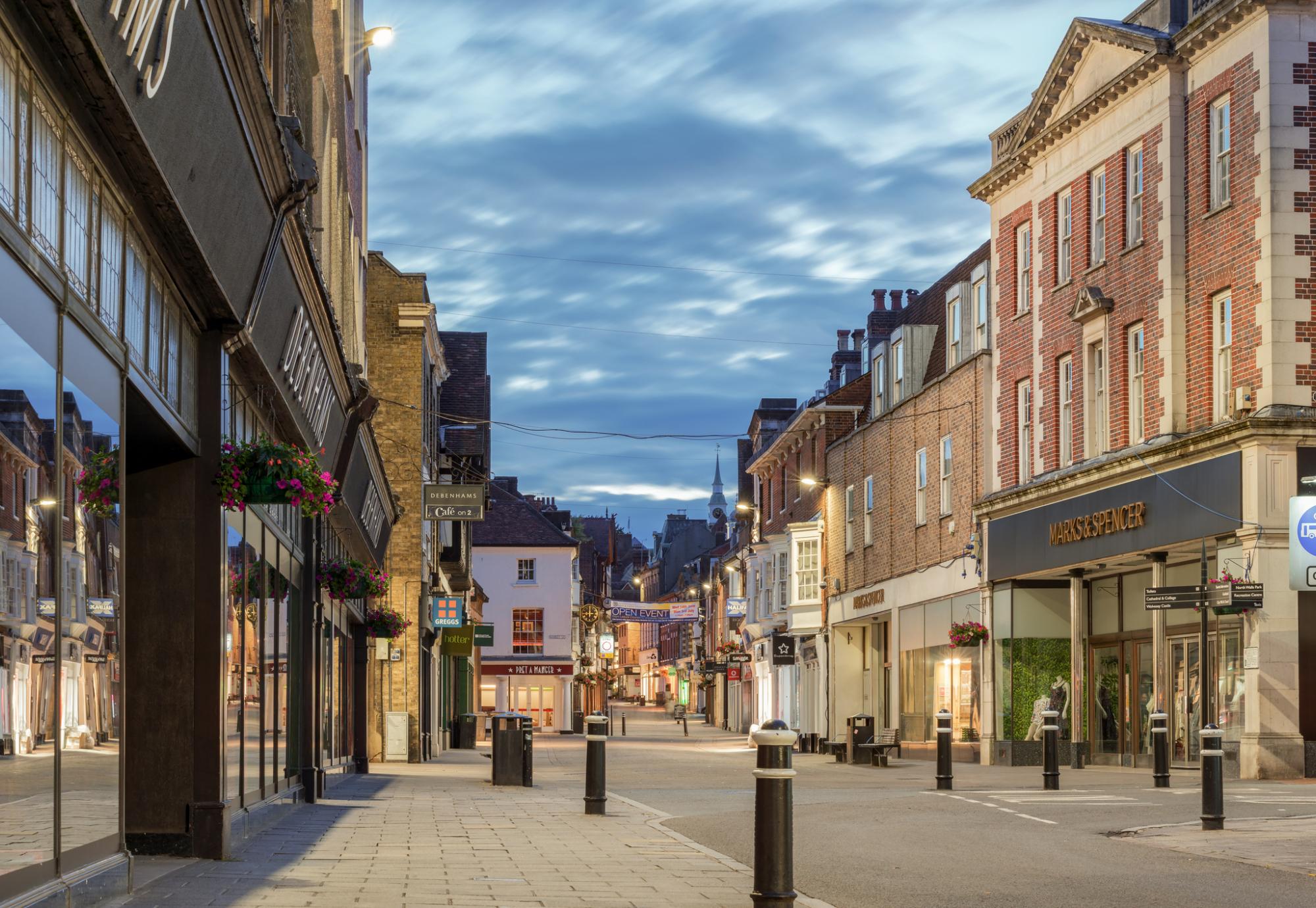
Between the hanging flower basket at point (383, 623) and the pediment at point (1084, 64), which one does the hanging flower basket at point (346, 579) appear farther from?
the pediment at point (1084, 64)

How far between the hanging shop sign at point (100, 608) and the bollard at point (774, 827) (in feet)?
11.0

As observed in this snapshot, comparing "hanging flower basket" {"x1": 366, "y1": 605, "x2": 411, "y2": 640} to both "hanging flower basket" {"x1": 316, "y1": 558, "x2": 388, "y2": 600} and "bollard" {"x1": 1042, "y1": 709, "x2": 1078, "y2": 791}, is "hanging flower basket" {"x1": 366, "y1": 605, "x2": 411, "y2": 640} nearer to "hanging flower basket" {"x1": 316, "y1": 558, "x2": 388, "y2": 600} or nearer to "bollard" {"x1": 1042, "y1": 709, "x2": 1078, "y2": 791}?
"hanging flower basket" {"x1": 316, "y1": 558, "x2": 388, "y2": 600}

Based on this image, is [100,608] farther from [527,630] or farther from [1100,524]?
[527,630]

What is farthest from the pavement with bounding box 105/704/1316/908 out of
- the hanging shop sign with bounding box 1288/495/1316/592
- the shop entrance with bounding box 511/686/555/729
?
the shop entrance with bounding box 511/686/555/729

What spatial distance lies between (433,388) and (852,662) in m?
16.1

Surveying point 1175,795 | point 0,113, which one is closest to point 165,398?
point 0,113

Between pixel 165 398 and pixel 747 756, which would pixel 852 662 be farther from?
pixel 165 398

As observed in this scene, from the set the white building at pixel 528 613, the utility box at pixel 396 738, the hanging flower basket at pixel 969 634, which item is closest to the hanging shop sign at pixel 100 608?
the utility box at pixel 396 738

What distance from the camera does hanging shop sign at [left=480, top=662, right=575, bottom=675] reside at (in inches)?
3103

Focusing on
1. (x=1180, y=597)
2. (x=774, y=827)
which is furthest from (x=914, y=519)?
(x=774, y=827)

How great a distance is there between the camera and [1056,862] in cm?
1270

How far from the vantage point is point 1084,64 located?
31.3 metres

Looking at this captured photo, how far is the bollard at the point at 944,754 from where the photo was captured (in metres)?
22.7

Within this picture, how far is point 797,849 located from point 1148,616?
17001 millimetres
